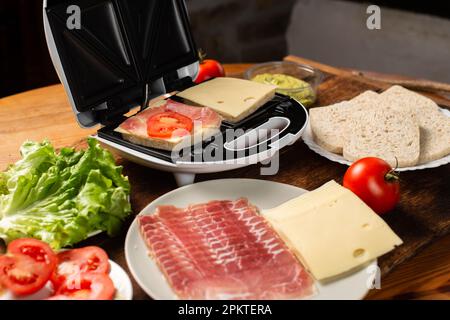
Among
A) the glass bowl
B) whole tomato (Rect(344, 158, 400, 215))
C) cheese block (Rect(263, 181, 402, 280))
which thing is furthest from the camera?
the glass bowl

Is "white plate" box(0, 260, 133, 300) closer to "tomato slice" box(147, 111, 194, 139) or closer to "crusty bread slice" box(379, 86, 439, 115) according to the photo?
"tomato slice" box(147, 111, 194, 139)

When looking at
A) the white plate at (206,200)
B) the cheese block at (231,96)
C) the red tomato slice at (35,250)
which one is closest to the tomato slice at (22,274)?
the red tomato slice at (35,250)

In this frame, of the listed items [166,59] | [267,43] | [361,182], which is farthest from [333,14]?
[361,182]

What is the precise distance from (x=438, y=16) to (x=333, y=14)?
38.4 inches

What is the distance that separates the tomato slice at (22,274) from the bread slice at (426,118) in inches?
60.6

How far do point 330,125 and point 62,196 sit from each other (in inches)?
47.1

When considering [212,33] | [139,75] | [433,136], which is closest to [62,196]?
[139,75]

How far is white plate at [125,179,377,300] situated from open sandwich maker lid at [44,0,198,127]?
1.70ft

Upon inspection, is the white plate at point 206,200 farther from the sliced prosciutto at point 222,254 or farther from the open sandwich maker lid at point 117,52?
the open sandwich maker lid at point 117,52

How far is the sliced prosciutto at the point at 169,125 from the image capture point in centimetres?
230

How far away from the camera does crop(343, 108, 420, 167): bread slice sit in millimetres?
2477

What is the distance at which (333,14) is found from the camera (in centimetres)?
586

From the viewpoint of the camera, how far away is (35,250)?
1.85 meters

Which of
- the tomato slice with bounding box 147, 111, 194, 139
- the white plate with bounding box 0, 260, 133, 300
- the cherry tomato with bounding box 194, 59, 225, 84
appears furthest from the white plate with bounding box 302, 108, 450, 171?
the white plate with bounding box 0, 260, 133, 300
